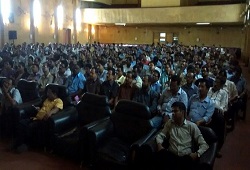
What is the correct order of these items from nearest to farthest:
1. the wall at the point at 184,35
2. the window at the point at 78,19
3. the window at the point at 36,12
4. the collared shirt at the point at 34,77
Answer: the collared shirt at the point at 34,77, the window at the point at 36,12, the wall at the point at 184,35, the window at the point at 78,19

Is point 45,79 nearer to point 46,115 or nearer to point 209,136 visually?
point 46,115

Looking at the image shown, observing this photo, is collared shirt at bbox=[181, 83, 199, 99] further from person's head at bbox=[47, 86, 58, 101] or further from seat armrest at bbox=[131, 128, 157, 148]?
person's head at bbox=[47, 86, 58, 101]

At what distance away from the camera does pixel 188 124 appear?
122 inches

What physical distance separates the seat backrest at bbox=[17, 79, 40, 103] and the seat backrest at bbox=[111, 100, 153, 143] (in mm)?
2094

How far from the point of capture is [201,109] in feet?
13.0

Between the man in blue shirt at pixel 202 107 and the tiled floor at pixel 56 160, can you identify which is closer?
the tiled floor at pixel 56 160

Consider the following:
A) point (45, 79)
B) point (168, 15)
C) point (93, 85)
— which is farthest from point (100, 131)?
point (168, 15)

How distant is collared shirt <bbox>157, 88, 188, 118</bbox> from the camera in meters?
4.09

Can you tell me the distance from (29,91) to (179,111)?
11.3ft

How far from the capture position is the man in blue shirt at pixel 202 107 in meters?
3.90

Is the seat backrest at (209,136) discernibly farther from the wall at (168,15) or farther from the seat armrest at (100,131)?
the wall at (168,15)

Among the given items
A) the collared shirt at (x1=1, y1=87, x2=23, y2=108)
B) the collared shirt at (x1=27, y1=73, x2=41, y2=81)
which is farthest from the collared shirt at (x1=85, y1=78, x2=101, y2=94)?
the collared shirt at (x1=27, y1=73, x2=41, y2=81)

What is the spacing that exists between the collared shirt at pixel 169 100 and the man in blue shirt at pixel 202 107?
0.17 m

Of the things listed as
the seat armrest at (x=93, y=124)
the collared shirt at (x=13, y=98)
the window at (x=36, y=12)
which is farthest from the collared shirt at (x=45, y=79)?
the window at (x=36, y=12)
